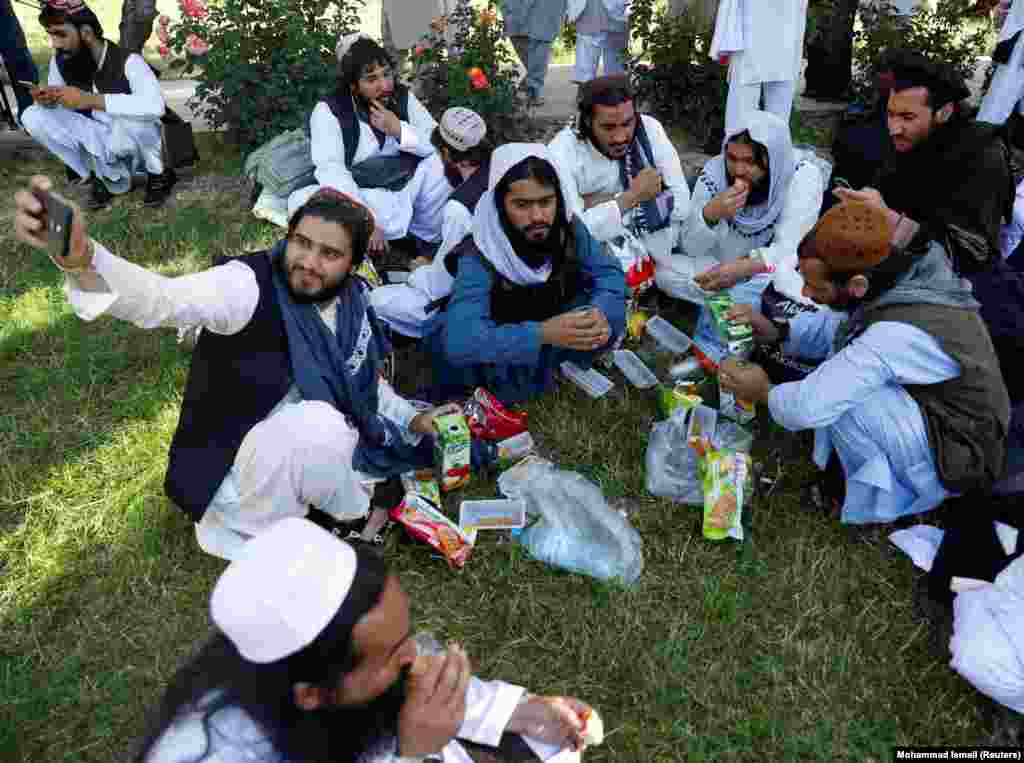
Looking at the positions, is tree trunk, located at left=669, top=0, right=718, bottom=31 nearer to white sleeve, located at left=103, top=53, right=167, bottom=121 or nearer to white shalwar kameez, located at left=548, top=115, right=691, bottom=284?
white shalwar kameez, located at left=548, top=115, right=691, bottom=284

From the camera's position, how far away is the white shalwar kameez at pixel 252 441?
89.5 inches

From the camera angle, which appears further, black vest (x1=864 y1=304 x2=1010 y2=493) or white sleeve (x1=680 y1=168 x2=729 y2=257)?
white sleeve (x1=680 y1=168 x2=729 y2=257)

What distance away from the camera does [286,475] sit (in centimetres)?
260

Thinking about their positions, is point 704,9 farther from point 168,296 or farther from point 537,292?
point 168,296

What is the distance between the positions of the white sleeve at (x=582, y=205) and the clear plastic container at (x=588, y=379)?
2.33 feet

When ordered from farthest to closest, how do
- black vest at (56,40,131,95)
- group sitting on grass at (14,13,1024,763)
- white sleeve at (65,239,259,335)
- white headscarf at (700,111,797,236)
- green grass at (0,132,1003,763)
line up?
black vest at (56,40,131,95) < white headscarf at (700,111,797,236) < green grass at (0,132,1003,763) < white sleeve at (65,239,259,335) < group sitting on grass at (14,13,1024,763)

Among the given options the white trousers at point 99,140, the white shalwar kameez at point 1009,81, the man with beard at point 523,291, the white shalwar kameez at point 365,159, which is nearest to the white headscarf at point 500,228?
the man with beard at point 523,291

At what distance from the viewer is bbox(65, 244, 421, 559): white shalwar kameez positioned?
7.46 ft

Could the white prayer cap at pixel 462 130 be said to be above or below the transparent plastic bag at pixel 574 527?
above

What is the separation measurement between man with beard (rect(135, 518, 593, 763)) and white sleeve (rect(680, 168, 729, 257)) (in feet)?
10.6

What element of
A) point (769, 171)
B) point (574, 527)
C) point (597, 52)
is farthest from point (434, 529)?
point (597, 52)

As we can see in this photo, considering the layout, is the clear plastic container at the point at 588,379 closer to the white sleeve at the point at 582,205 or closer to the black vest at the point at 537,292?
the black vest at the point at 537,292

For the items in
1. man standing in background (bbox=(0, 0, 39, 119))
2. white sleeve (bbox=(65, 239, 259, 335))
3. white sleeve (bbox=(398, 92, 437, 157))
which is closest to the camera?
white sleeve (bbox=(65, 239, 259, 335))

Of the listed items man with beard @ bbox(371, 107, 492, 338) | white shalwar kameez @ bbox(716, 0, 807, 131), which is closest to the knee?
man with beard @ bbox(371, 107, 492, 338)
